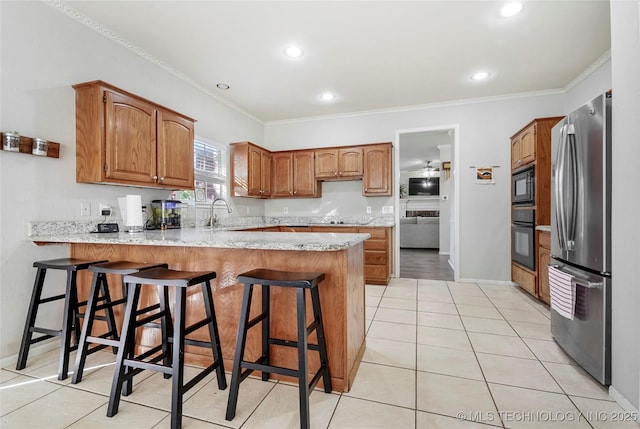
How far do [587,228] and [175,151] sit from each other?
3.44m

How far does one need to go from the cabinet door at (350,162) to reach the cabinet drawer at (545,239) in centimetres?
248

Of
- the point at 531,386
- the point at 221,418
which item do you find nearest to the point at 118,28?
the point at 221,418

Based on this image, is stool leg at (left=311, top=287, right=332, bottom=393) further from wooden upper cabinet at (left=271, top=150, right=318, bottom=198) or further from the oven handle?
wooden upper cabinet at (left=271, top=150, right=318, bottom=198)

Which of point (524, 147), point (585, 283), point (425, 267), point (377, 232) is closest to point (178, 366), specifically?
point (585, 283)

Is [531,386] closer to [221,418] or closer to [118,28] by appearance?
[221,418]

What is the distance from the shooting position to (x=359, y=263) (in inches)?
85.1

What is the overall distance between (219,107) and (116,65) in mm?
1574

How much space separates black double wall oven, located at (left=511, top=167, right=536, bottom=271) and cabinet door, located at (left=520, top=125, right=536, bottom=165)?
13 cm

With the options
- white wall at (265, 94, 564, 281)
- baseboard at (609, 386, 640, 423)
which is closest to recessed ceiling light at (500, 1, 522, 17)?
white wall at (265, 94, 564, 281)

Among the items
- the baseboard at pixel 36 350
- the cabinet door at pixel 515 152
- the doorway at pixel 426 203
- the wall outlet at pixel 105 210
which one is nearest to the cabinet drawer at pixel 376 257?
the doorway at pixel 426 203

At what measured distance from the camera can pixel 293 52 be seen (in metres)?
3.12

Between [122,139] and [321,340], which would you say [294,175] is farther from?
[321,340]

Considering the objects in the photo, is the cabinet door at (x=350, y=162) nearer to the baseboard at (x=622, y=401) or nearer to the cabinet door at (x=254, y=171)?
the cabinet door at (x=254, y=171)

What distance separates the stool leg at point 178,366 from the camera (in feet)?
4.69
